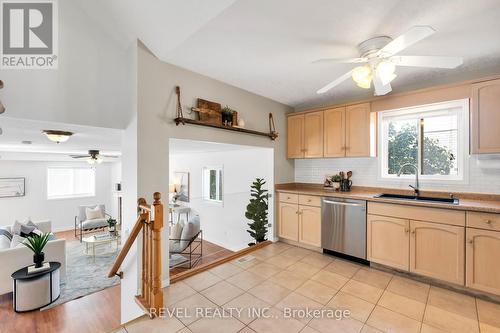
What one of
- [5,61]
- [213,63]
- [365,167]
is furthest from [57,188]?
[365,167]

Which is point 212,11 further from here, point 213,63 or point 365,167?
point 365,167

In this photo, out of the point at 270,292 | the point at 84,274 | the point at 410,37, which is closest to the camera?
the point at 410,37

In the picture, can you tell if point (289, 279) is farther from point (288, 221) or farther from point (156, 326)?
point (156, 326)

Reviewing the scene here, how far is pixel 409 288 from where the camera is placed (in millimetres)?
2387

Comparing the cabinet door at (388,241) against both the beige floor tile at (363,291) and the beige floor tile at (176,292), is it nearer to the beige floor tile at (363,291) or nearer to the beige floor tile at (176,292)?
the beige floor tile at (363,291)

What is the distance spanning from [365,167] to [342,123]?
32.6 inches

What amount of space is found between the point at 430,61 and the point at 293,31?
1.09m

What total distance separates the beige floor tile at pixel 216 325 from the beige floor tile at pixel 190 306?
80 millimetres

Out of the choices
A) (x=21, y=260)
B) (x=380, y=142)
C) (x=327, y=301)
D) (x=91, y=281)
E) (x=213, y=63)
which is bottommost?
(x=91, y=281)

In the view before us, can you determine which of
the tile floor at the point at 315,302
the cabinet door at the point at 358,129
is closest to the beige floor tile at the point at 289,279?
the tile floor at the point at 315,302

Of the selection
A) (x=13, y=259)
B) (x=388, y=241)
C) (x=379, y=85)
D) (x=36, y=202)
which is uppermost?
(x=379, y=85)

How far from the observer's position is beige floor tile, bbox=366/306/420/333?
1767 mm

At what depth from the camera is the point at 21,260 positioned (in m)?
3.62

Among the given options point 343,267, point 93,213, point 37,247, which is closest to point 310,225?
point 343,267
